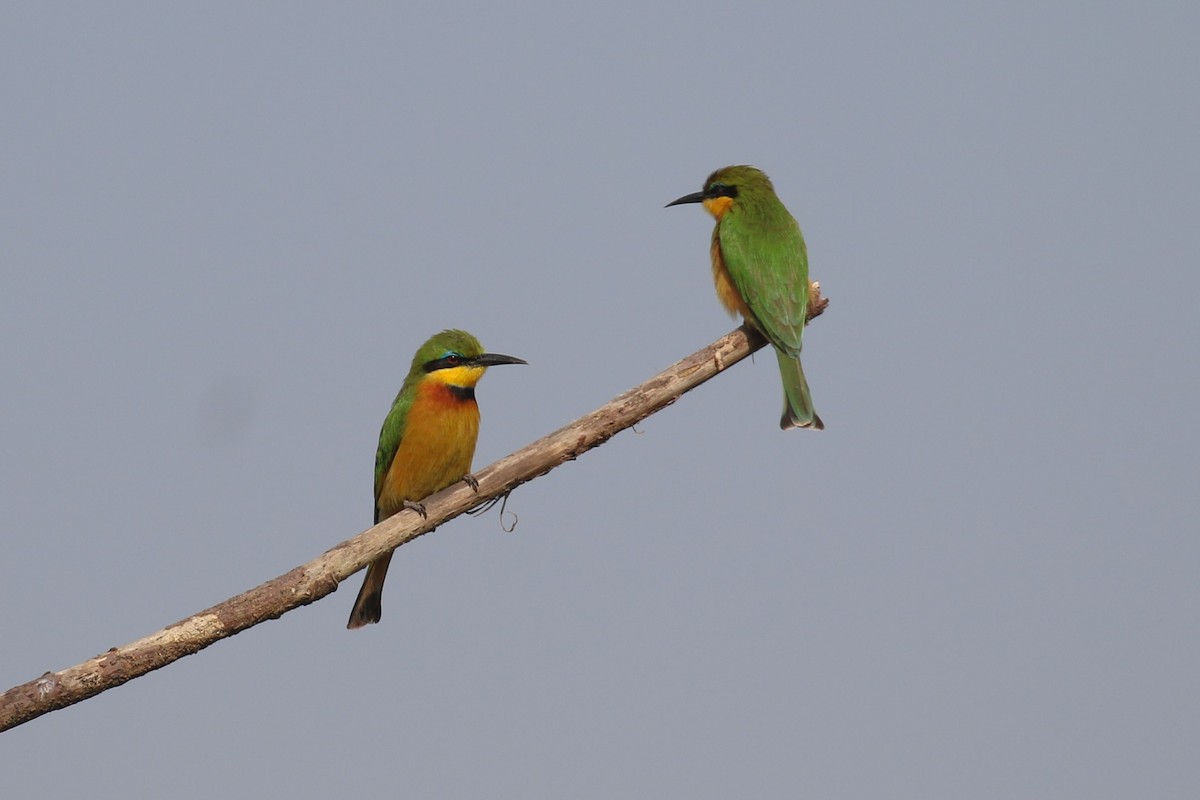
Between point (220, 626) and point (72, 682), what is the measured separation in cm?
54

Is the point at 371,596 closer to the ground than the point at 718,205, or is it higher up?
closer to the ground

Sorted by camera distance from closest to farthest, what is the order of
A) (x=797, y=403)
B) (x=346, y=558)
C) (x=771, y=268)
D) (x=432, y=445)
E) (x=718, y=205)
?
(x=346, y=558) < (x=797, y=403) < (x=432, y=445) < (x=771, y=268) < (x=718, y=205)

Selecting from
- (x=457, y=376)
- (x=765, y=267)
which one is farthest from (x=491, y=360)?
(x=765, y=267)

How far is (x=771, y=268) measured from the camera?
21.1 ft

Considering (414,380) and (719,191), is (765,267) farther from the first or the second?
(414,380)

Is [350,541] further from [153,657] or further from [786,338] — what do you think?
[786,338]

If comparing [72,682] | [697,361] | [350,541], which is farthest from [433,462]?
[72,682]

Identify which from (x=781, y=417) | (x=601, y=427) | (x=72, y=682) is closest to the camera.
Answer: (x=72, y=682)

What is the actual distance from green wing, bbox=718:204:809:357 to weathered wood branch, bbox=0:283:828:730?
34cm

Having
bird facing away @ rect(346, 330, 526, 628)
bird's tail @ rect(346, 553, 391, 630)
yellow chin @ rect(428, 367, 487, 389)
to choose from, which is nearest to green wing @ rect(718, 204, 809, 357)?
bird facing away @ rect(346, 330, 526, 628)

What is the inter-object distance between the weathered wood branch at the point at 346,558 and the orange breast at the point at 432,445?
1.16 ft

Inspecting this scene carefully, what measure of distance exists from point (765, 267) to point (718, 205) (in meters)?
0.88

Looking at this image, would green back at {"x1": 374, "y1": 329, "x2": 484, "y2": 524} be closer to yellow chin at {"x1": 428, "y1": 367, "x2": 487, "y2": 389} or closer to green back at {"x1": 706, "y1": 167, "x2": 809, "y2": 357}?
yellow chin at {"x1": 428, "y1": 367, "x2": 487, "y2": 389}

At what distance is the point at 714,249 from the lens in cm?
693
